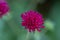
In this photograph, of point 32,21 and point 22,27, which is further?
point 22,27

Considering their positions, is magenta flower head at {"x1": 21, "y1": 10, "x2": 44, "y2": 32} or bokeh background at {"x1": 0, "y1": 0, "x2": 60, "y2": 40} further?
bokeh background at {"x1": 0, "y1": 0, "x2": 60, "y2": 40}

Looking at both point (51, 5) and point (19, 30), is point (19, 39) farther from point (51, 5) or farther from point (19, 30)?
point (51, 5)

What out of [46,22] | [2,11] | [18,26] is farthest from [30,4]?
[2,11]

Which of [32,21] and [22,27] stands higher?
[22,27]

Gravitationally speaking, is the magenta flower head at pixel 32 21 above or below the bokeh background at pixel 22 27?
below

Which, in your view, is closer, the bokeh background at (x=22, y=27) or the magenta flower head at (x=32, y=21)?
the magenta flower head at (x=32, y=21)
